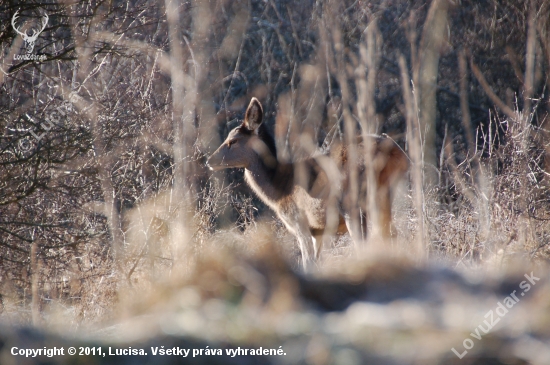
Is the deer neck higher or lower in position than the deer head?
lower

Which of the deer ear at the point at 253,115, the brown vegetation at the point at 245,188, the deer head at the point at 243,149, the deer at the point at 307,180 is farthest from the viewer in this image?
the deer head at the point at 243,149

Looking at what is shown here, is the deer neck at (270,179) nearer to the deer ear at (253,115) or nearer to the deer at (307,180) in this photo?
the deer at (307,180)

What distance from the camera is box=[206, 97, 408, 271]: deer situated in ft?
27.7

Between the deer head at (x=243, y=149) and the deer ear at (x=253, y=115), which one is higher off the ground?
the deer ear at (x=253, y=115)

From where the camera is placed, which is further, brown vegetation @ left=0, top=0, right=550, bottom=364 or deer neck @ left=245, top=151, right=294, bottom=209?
deer neck @ left=245, top=151, right=294, bottom=209

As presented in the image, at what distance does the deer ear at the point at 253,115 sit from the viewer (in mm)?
9742

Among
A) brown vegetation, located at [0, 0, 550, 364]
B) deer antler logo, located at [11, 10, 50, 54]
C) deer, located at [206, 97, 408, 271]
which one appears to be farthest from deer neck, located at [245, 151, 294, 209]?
deer antler logo, located at [11, 10, 50, 54]

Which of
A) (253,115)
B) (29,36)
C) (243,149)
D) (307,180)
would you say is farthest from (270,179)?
(29,36)

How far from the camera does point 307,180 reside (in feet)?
29.8

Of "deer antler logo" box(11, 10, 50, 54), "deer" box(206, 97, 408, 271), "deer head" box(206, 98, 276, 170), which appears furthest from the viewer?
"deer head" box(206, 98, 276, 170)

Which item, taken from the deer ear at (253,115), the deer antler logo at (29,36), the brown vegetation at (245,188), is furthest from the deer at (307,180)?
the deer antler logo at (29,36)

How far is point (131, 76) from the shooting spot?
31.2 ft

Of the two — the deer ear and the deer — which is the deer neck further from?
the deer ear

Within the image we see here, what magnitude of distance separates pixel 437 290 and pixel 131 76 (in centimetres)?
745
